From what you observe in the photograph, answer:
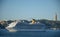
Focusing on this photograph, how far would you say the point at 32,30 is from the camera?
420cm

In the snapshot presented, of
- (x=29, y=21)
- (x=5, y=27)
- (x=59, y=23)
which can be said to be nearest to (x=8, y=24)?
(x=5, y=27)

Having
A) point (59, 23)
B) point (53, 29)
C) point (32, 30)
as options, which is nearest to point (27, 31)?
point (32, 30)

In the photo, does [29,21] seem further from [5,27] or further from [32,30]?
[32,30]

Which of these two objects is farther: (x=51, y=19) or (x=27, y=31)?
(x=27, y=31)

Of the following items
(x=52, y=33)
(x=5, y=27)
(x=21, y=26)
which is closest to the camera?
(x=5, y=27)

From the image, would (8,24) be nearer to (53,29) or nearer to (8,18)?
(8,18)

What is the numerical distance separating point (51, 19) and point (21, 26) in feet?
3.34

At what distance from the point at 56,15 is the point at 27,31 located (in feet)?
2.97

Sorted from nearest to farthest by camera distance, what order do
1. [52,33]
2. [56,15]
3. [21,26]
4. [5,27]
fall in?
[56,15], [5,27], [52,33], [21,26]

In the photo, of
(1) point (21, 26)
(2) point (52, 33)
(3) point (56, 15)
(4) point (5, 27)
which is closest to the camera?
(3) point (56, 15)

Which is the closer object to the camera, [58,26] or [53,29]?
[58,26]

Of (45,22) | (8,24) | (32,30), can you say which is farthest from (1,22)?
(32,30)

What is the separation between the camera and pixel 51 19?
3326mm

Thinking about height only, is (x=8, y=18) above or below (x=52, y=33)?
above
